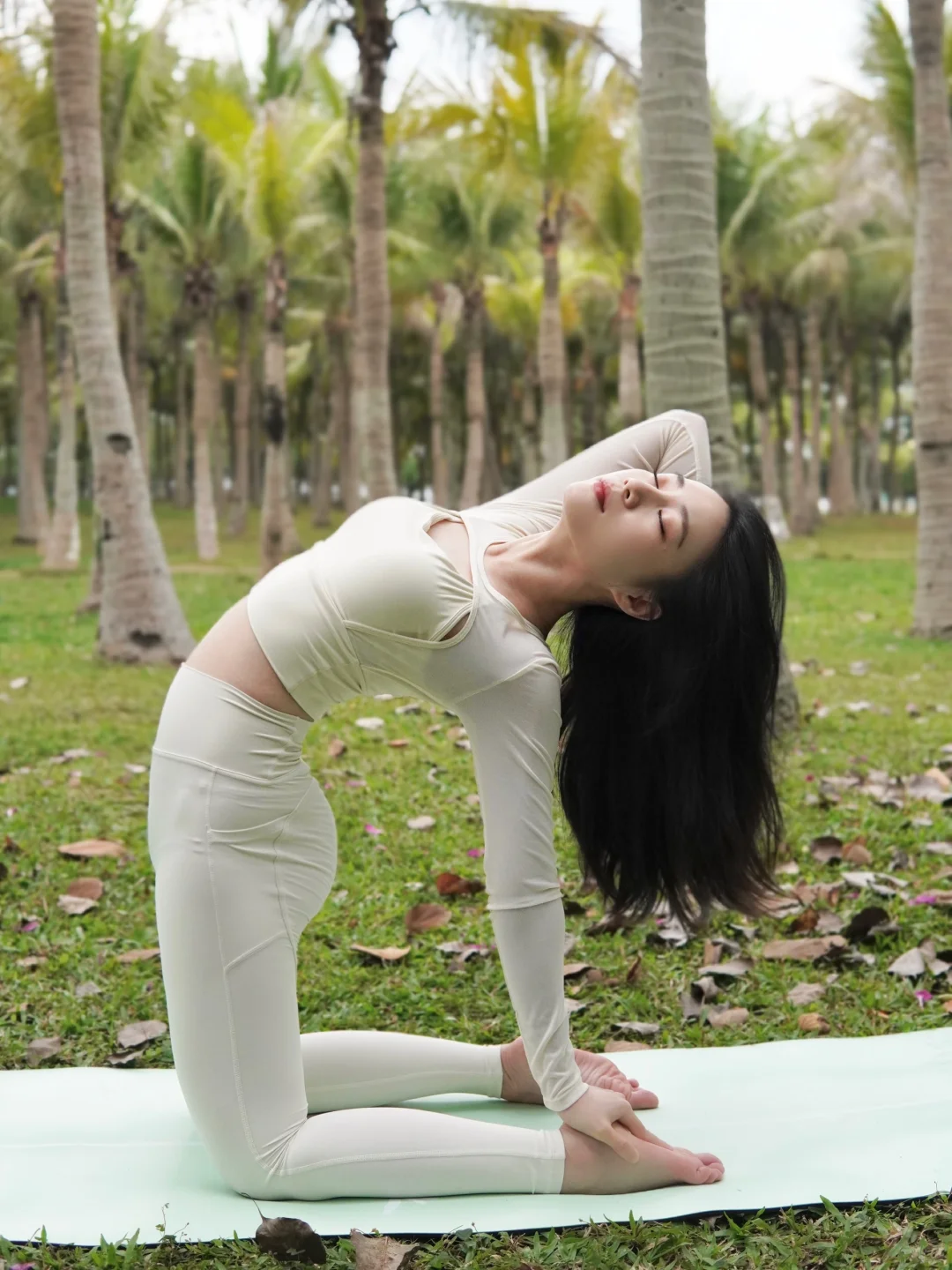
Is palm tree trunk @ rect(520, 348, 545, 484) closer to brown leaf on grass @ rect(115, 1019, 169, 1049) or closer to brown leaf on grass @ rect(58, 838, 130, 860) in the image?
brown leaf on grass @ rect(58, 838, 130, 860)

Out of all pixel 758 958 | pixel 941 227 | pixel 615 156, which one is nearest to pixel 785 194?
pixel 615 156

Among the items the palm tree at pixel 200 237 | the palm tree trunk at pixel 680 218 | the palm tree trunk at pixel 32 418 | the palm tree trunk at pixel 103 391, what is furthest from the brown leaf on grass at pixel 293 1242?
the palm tree trunk at pixel 32 418

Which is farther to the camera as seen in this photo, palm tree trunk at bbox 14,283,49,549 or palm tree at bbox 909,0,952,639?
palm tree trunk at bbox 14,283,49,549

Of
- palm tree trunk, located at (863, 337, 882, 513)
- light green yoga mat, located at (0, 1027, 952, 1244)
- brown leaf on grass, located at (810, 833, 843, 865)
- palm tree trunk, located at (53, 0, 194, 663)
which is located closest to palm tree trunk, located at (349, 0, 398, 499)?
palm tree trunk, located at (53, 0, 194, 663)

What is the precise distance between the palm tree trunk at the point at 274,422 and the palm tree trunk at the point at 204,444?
4.05 meters

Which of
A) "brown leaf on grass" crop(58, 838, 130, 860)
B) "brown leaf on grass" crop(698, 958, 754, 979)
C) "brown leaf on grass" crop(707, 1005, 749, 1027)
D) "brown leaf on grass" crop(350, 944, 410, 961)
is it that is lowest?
"brown leaf on grass" crop(707, 1005, 749, 1027)

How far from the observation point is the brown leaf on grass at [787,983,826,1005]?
3.62m

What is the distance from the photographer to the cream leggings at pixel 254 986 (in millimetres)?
2521

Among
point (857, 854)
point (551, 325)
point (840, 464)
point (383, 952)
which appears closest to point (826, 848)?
point (857, 854)

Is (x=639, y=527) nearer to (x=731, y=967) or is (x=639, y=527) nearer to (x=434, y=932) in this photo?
(x=731, y=967)

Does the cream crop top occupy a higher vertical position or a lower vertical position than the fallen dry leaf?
higher

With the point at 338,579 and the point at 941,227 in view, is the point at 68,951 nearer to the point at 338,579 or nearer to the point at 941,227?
the point at 338,579

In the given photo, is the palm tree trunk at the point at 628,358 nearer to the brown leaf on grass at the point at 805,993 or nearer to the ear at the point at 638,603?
the brown leaf on grass at the point at 805,993

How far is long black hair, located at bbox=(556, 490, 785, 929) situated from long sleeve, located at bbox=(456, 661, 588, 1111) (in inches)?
A: 11.7
